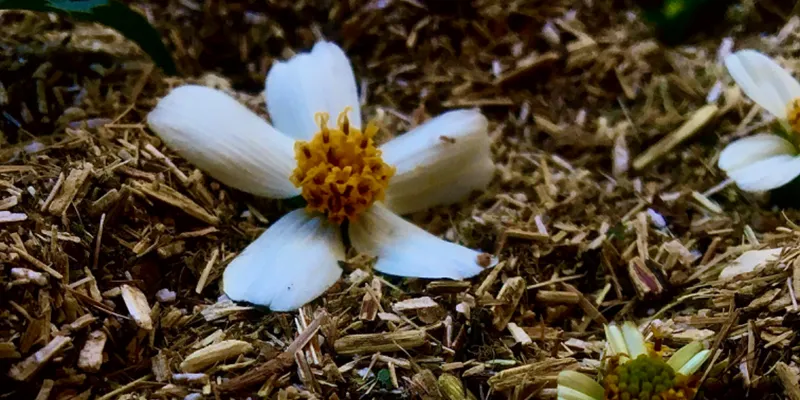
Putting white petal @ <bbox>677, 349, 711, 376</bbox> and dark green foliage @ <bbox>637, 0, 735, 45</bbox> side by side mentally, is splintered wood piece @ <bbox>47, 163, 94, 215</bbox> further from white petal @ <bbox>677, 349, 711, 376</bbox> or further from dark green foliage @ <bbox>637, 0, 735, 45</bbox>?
dark green foliage @ <bbox>637, 0, 735, 45</bbox>

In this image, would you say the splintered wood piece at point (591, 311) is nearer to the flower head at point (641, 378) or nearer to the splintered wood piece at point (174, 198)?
the flower head at point (641, 378)

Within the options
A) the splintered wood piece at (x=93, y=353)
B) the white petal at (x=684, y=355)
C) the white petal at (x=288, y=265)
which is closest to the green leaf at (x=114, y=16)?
the white petal at (x=288, y=265)

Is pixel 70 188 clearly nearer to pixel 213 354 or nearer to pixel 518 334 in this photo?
pixel 213 354

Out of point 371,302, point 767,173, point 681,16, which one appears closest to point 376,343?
point 371,302

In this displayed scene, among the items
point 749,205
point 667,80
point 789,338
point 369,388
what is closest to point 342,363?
point 369,388

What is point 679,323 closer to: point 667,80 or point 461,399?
point 461,399
